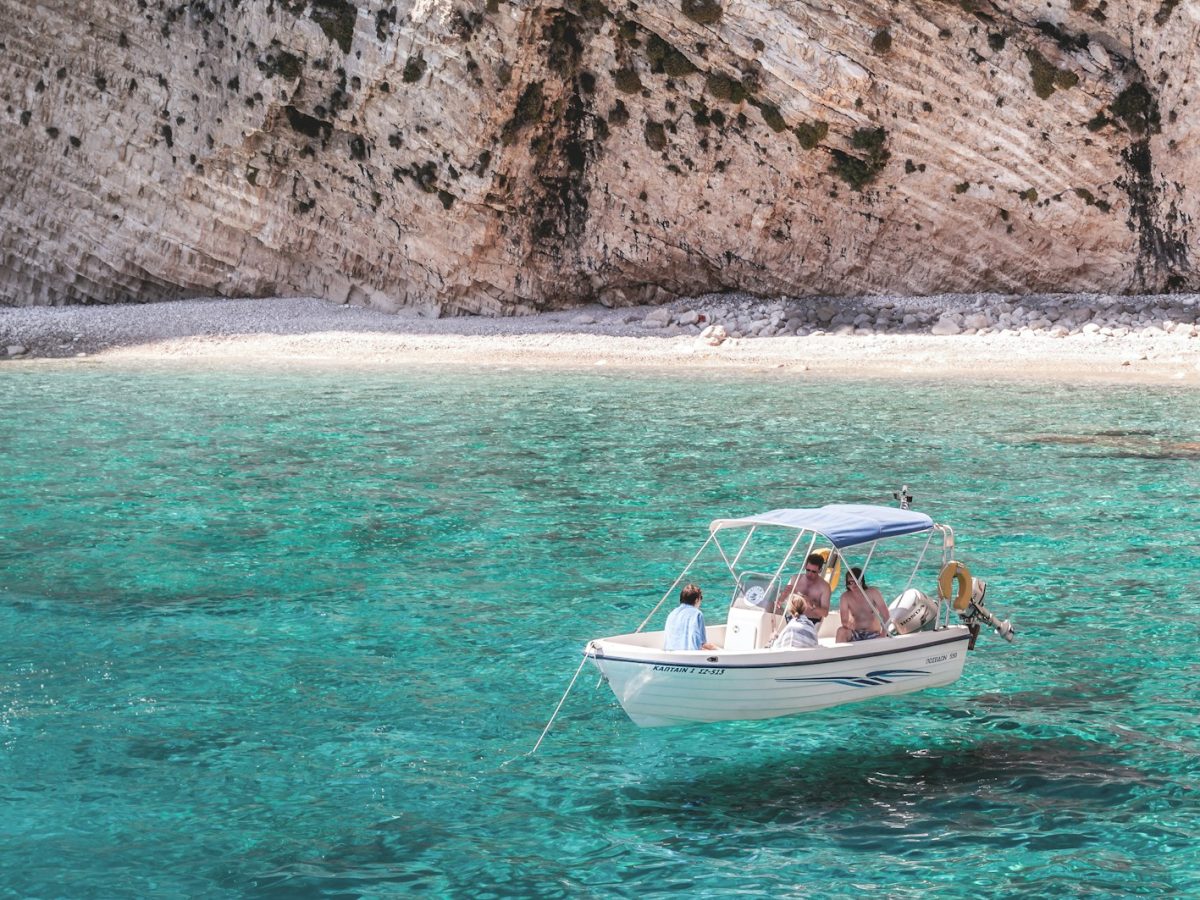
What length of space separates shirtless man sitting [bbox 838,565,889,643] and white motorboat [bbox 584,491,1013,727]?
199 millimetres

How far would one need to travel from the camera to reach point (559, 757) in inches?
475

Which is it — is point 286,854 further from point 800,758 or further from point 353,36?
point 353,36

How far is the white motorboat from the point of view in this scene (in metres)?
12.3

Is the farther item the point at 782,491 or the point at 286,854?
the point at 782,491

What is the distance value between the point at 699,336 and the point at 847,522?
28171mm

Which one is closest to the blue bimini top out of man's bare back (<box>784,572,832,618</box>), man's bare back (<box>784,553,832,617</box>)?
man's bare back (<box>784,553,832,617</box>)

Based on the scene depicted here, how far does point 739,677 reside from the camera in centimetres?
1227

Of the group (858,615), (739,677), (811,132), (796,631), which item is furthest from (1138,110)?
(739,677)

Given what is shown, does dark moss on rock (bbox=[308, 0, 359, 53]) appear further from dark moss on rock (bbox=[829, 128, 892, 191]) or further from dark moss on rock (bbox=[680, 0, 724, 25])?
dark moss on rock (bbox=[829, 128, 892, 191])

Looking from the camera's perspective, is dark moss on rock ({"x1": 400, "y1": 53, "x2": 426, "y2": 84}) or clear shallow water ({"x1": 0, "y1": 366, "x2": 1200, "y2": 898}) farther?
dark moss on rock ({"x1": 400, "y1": 53, "x2": 426, "y2": 84})

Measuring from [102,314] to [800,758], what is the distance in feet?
134

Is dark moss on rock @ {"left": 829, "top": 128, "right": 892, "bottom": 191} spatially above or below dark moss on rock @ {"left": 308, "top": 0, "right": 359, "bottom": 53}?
below

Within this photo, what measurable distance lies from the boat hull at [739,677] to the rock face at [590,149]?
31116 mm

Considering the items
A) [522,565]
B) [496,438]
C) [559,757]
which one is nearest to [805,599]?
[559,757]
